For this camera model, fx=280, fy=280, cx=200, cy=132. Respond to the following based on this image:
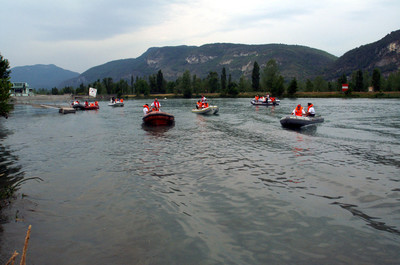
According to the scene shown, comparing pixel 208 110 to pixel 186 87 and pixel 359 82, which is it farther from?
pixel 186 87

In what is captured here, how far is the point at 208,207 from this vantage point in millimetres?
9648

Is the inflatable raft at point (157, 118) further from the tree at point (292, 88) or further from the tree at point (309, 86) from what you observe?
the tree at point (309, 86)

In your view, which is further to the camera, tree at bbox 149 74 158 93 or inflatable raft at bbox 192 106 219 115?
tree at bbox 149 74 158 93

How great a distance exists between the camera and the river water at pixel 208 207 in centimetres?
701

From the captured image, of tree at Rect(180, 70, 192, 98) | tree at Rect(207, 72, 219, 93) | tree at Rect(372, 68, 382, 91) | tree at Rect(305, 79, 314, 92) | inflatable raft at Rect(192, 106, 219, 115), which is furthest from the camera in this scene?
tree at Rect(207, 72, 219, 93)

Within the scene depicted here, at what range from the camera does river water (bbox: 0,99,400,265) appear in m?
7.01

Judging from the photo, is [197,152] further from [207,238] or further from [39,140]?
[39,140]

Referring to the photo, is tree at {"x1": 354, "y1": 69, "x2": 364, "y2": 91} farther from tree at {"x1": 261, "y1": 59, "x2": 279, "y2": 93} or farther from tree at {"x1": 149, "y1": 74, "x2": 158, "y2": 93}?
tree at {"x1": 149, "y1": 74, "x2": 158, "y2": 93}

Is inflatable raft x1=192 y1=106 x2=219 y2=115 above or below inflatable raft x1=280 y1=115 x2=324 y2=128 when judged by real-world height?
above

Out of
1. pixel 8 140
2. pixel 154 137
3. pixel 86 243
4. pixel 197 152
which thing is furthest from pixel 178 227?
pixel 8 140

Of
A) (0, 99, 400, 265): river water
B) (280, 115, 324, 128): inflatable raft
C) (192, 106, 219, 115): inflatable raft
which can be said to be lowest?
(0, 99, 400, 265): river water

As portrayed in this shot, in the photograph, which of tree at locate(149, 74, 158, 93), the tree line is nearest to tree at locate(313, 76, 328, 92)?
the tree line

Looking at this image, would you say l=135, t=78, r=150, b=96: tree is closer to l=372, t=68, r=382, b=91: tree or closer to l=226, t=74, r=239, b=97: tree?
l=226, t=74, r=239, b=97: tree

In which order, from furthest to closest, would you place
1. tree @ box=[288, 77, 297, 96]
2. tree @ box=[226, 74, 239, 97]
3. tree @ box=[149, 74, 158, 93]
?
tree @ box=[149, 74, 158, 93] < tree @ box=[226, 74, 239, 97] < tree @ box=[288, 77, 297, 96]
